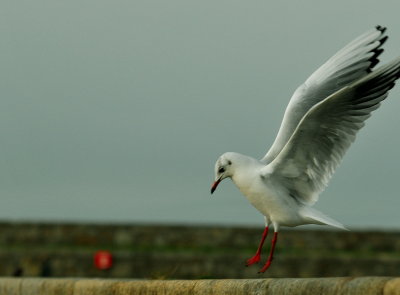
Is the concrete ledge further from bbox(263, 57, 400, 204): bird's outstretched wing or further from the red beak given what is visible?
bbox(263, 57, 400, 204): bird's outstretched wing

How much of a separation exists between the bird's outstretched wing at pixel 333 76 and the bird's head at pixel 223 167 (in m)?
0.70

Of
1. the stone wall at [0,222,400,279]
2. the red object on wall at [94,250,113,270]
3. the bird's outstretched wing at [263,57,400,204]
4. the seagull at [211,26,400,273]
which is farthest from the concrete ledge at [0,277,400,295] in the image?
the red object on wall at [94,250,113,270]

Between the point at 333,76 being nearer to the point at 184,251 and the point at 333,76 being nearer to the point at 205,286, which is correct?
the point at 205,286

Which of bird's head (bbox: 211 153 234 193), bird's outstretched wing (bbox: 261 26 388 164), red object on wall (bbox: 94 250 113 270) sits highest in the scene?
bird's outstretched wing (bbox: 261 26 388 164)

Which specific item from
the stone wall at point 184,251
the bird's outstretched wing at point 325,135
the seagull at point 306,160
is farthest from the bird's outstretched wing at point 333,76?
the stone wall at point 184,251

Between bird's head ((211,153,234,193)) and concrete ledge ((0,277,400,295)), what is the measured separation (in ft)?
4.78

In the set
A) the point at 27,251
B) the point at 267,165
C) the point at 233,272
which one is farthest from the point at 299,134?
the point at 27,251

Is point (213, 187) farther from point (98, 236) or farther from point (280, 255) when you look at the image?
point (98, 236)

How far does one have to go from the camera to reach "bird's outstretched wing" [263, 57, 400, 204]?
9.14 meters

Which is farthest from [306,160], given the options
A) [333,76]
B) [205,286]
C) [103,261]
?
[103,261]

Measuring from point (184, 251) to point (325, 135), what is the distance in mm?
7591

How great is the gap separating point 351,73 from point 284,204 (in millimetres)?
1839

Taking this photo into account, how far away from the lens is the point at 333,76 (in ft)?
35.3

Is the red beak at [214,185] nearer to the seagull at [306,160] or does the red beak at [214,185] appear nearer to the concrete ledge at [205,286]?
the seagull at [306,160]
